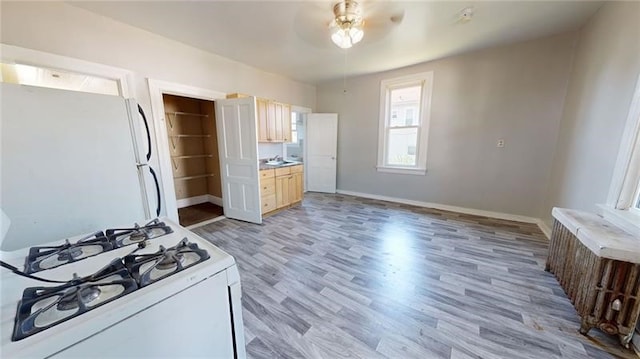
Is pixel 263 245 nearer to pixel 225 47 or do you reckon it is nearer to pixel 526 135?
pixel 225 47

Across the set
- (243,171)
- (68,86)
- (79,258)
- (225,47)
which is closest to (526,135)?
(243,171)

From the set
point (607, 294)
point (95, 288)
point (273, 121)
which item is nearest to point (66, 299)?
point (95, 288)

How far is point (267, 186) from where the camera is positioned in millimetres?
3834

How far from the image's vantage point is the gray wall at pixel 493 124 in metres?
3.14

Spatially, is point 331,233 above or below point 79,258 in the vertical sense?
below

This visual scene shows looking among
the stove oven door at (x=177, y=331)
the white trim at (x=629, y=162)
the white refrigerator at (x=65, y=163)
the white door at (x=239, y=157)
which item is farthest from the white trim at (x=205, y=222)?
the white trim at (x=629, y=162)

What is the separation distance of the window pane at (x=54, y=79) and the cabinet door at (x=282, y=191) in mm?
2524

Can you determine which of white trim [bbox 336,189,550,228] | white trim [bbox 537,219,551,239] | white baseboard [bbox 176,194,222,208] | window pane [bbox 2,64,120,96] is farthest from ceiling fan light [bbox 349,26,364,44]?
white baseboard [bbox 176,194,222,208]

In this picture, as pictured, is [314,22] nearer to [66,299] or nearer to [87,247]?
[87,247]

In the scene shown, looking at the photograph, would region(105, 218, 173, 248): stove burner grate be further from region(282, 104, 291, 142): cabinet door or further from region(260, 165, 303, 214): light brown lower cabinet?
region(282, 104, 291, 142): cabinet door

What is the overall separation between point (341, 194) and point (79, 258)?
15.4 feet

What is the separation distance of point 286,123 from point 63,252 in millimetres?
3768

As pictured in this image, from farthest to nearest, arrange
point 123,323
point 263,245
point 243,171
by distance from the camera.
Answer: point 243,171 → point 263,245 → point 123,323

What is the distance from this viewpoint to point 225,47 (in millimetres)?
3170
